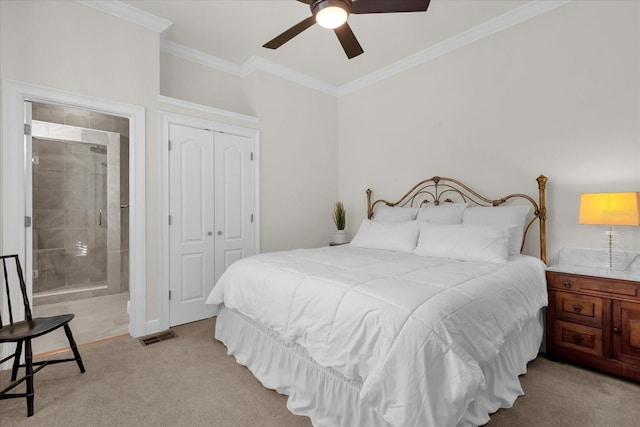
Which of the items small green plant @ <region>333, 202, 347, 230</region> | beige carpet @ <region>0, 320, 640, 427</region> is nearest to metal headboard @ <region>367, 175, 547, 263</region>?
small green plant @ <region>333, 202, 347, 230</region>

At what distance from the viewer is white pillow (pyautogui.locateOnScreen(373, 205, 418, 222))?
11.3ft

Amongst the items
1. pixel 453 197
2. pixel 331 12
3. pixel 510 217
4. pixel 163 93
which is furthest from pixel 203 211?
pixel 510 217

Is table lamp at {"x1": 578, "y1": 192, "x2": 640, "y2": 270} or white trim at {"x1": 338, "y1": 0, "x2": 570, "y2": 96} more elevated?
white trim at {"x1": 338, "y1": 0, "x2": 570, "y2": 96}

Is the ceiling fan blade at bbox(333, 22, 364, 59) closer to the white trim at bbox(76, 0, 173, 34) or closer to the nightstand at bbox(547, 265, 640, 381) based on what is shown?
the white trim at bbox(76, 0, 173, 34)

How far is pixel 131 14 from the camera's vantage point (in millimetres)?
2824

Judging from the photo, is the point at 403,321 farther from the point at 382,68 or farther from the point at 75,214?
the point at 75,214

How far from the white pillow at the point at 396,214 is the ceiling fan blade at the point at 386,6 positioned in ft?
6.65

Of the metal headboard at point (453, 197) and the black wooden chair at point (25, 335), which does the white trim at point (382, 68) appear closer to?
the metal headboard at point (453, 197)

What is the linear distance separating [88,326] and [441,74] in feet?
15.2

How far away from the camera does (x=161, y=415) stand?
1.76 m

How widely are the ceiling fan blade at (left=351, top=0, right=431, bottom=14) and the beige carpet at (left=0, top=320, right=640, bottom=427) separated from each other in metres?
2.43

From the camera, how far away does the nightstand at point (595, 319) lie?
6.64ft

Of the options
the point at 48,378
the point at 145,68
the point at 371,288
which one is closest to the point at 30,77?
the point at 145,68

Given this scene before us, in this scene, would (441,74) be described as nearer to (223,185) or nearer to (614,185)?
(614,185)
